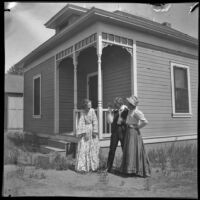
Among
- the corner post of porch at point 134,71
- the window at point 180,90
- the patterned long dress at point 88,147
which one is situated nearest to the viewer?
the patterned long dress at point 88,147

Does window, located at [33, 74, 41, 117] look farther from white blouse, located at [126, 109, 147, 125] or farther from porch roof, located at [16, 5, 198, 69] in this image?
white blouse, located at [126, 109, 147, 125]

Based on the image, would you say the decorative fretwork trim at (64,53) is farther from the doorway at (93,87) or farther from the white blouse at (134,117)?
the white blouse at (134,117)

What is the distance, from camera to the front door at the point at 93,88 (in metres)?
9.50

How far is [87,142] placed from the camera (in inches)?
233

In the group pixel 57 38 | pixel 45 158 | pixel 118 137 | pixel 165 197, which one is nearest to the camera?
pixel 165 197

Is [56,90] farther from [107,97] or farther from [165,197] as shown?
[165,197]

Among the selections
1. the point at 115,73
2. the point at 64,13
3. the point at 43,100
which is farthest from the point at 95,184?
the point at 64,13

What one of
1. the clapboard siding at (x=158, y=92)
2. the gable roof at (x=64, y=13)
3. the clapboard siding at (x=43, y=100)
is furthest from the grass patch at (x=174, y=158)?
the gable roof at (x=64, y=13)

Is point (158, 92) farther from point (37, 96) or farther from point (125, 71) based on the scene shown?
point (37, 96)

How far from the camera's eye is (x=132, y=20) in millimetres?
6992

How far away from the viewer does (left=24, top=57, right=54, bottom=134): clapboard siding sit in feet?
32.8

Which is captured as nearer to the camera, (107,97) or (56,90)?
(107,97)

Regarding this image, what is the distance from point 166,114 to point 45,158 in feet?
12.2

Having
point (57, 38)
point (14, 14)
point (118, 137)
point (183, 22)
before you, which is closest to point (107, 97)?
point (57, 38)
